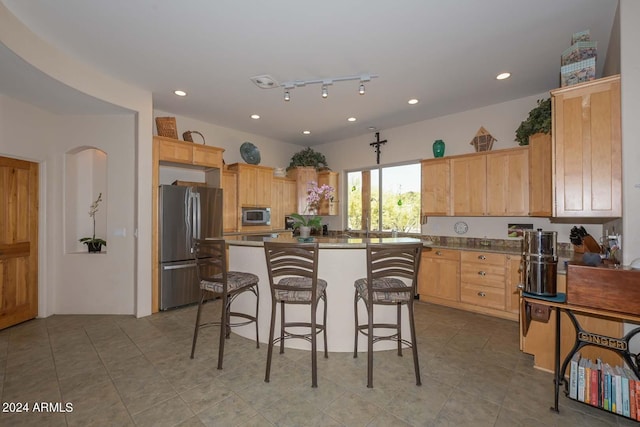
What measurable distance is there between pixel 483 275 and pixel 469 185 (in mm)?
1351

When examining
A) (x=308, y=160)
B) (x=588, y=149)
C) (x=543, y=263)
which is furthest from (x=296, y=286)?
(x=308, y=160)

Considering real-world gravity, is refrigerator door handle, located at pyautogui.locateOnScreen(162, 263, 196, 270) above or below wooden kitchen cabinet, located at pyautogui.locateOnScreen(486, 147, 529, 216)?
below

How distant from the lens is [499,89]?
148 inches

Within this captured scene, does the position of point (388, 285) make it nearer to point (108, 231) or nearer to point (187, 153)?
point (187, 153)

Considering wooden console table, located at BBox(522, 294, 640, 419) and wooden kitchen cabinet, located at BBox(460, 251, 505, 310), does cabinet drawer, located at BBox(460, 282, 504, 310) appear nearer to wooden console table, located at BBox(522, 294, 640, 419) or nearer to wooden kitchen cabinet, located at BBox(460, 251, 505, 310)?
wooden kitchen cabinet, located at BBox(460, 251, 505, 310)

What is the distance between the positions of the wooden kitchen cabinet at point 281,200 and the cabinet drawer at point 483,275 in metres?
3.56

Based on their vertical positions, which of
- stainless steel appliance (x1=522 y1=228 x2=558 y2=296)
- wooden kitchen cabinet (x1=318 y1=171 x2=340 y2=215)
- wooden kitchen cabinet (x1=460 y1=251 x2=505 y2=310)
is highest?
wooden kitchen cabinet (x1=318 y1=171 x2=340 y2=215)

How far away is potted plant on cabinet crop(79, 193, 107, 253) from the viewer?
397cm

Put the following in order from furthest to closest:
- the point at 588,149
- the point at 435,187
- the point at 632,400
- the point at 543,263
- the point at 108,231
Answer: the point at 435,187 < the point at 108,231 < the point at 588,149 < the point at 543,263 < the point at 632,400

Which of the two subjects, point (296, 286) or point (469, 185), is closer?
point (296, 286)

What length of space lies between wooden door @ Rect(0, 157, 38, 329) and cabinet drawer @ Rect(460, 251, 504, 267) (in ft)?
19.3

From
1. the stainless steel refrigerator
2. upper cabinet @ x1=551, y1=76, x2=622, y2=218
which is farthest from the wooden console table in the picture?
the stainless steel refrigerator

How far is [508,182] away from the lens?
12.8ft

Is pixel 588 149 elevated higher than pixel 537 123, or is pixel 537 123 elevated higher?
pixel 537 123
